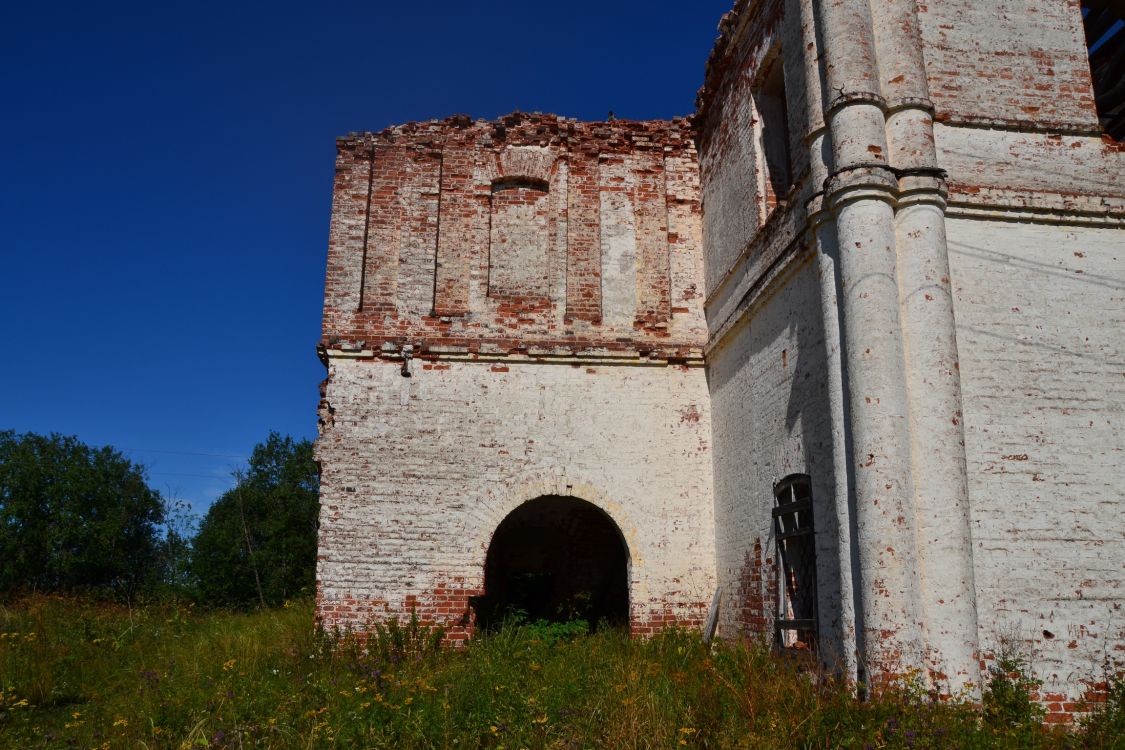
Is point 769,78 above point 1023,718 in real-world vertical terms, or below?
above

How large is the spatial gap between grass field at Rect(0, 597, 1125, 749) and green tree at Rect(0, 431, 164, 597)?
24.7 meters

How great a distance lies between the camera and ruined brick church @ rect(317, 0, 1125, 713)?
598 centimetres

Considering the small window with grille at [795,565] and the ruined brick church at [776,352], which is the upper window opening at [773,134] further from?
A: the small window with grille at [795,565]

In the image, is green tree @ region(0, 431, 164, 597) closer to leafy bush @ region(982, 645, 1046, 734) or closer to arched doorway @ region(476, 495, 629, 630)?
arched doorway @ region(476, 495, 629, 630)

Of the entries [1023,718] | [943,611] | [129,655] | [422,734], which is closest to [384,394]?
[129,655]

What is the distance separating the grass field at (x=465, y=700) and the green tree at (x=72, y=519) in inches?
971

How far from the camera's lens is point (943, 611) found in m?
5.54

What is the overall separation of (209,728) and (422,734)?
69.1 inches

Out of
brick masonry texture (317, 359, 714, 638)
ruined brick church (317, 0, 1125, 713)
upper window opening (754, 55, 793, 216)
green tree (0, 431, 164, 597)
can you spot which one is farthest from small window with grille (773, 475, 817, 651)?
green tree (0, 431, 164, 597)

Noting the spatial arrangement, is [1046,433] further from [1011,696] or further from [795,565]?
[795,565]

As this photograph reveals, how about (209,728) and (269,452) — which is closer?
(209,728)

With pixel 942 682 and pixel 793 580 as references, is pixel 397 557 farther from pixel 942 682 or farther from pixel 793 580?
pixel 942 682

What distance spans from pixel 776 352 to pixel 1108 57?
265 inches

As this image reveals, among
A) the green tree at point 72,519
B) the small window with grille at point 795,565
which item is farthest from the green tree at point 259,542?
the small window with grille at point 795,565
